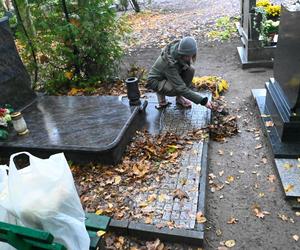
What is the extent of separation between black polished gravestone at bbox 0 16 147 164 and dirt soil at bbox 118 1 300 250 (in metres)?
1.41

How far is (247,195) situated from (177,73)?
2.25 metres

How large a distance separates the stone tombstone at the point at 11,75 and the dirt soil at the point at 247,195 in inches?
140

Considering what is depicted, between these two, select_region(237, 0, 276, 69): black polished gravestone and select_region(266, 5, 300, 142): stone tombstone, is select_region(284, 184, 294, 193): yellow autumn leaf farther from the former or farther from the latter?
select_region(237, 0, 276, 69): black polished gravestone

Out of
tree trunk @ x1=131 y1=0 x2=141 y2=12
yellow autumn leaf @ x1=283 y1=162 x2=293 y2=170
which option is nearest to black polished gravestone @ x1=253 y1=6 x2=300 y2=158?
yellow autumn leaf @ x1=283 y1=162 x2=293 y2=170

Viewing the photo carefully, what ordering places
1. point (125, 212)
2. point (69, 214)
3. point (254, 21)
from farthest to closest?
point (254, 21) → point (125, 212) → point (69, 214)

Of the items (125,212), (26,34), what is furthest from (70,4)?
(125,212)

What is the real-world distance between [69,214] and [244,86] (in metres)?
5.15

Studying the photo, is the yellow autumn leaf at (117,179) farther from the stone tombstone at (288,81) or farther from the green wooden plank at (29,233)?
the stone tombstone at (288,81)

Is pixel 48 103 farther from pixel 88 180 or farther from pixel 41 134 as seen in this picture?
pixel 88 180

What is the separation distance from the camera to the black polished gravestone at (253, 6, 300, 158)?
3.90 m

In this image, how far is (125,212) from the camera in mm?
3404

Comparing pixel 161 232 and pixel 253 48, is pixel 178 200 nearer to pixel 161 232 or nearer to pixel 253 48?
pixel 161 232

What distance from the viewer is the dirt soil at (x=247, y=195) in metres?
3.14

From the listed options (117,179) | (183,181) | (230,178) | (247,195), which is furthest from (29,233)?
(230,178)
